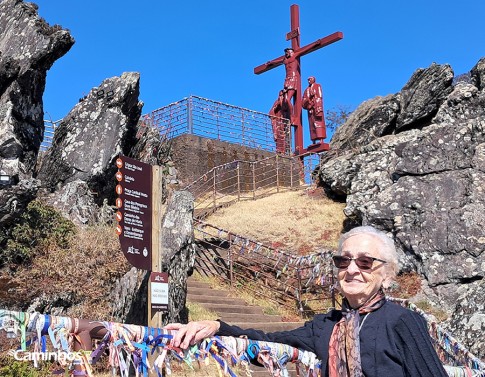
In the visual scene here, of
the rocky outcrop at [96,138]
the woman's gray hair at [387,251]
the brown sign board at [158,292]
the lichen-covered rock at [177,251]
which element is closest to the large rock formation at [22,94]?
the rocky outcrop at [96,138]

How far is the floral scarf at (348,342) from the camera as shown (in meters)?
2.26

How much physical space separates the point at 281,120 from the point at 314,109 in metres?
1.83

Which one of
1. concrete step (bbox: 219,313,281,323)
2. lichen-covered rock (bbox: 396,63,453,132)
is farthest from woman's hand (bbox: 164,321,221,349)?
lichen-covered rock (bbox: 396,63,453,132)

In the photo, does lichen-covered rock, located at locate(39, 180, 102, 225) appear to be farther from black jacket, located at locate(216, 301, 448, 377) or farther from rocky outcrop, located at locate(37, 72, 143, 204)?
black jacket, located at locate(216, 301, 448, 377)

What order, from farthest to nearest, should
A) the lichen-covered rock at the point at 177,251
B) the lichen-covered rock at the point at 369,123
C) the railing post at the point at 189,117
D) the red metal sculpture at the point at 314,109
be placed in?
the red metal sculpture at the point at 314,109 → the railing post at the point at 189,117 → the lichen-covered rock at the point at 369,123 → the lichen-covered rock at the point at 177,251

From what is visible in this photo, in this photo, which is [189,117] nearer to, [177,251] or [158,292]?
[177,251]

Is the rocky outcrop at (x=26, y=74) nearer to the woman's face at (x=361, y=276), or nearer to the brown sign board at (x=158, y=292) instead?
the brown sign board at (x=158, y=292)

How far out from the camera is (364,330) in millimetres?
2314

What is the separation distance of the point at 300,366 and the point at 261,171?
855 inches

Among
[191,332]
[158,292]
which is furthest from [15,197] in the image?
[191,332]

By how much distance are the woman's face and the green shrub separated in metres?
7.53

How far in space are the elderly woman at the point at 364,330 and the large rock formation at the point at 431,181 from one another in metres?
8.62

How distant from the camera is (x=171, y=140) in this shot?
23891mm

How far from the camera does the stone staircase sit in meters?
10.7
